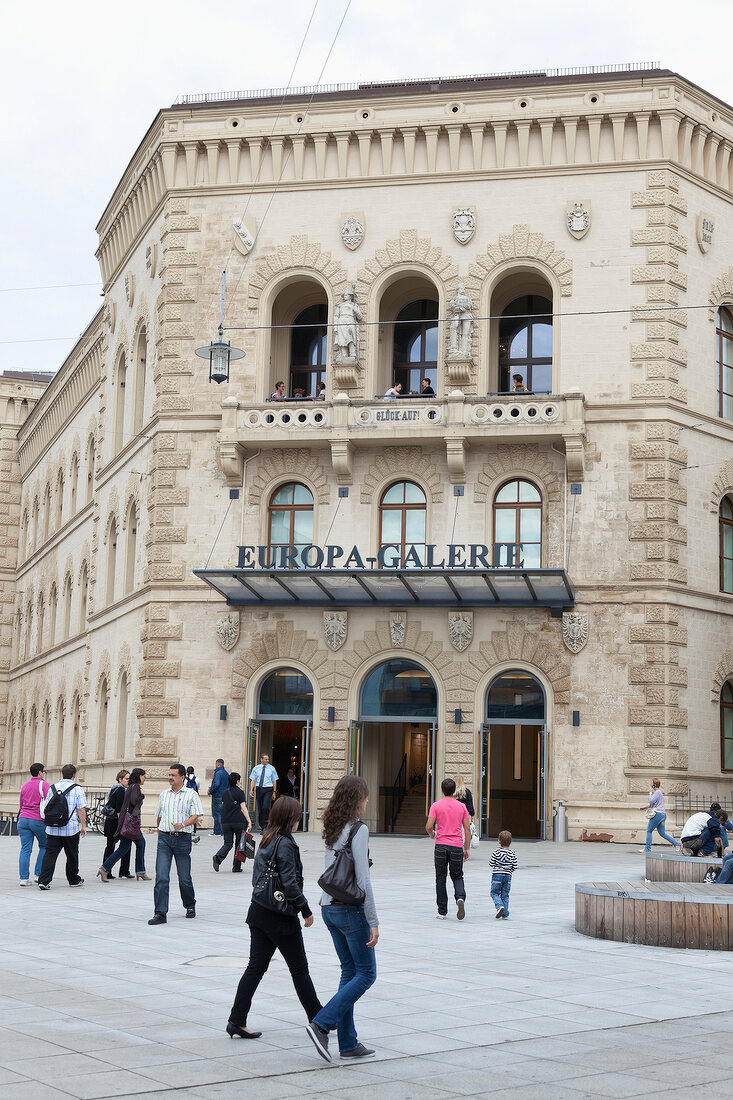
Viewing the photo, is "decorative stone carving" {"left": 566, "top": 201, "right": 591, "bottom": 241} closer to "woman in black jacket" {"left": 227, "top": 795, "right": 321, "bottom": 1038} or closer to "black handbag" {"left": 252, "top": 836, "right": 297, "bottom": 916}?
"woman in black jacket" {"left": 227, "top": 795, "right": 321, "bottom": 1038}

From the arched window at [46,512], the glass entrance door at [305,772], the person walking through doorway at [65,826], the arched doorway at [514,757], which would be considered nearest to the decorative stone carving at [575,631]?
the arched doorway at [514,757]

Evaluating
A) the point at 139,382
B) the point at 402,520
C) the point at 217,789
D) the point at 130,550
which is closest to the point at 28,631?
the point at 130,550

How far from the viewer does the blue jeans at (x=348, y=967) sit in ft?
27.2

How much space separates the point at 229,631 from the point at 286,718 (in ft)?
8.27

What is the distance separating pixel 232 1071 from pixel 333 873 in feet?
4.43

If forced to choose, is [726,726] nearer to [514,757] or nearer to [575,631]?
[575,631]

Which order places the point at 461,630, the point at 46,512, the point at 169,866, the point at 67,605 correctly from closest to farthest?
the point at 169,866 → the point at 461,630 → the point at 67,605 → the point at 46,512

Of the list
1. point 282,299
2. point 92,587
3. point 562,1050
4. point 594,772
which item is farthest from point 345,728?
point 562,1050

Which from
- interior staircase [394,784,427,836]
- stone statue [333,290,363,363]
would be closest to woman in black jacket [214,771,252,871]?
interior staircase [394,784,427,836]

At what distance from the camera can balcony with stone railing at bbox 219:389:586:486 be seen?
3019 centimetres

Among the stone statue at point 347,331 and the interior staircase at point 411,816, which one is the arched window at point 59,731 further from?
the stone statue at point 347,331

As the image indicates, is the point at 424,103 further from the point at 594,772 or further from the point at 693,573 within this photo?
the point at 594,772

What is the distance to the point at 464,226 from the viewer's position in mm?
31969

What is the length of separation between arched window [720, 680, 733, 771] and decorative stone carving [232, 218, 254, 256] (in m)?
16.1
